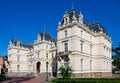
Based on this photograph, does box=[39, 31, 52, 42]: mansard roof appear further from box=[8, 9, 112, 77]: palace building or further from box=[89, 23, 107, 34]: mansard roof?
box=[89, 23, 107, 34]: mansard roof

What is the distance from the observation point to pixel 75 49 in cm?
3775

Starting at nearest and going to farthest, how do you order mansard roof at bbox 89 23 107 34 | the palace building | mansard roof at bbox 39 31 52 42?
1. the palace building
2. mansard roof at bbox 89 23 107 34
3. mansard roof at bbox 39 31 52 42

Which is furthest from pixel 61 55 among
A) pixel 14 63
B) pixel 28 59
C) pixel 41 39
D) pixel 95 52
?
pixel 14 63

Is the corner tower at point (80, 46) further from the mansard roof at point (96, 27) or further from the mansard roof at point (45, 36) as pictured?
the mansard roof at point (45, 36)

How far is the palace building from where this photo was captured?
38469mm

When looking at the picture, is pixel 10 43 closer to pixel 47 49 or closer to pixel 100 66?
pixel 47 49

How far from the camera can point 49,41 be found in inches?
2222

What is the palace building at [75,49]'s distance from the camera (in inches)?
1515

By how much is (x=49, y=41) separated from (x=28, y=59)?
13.1 meters

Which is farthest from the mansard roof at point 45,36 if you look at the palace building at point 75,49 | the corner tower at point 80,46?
the corner tower at point 80,46

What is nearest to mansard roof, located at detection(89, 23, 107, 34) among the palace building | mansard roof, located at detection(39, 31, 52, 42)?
the palace building

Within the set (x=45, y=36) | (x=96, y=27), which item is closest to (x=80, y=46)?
(x=96, y=27)

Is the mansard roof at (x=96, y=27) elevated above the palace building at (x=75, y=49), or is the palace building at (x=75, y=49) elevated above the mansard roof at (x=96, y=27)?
the mansard roof at (x=96, y=27)

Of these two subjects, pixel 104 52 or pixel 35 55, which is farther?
pixel 35 55
